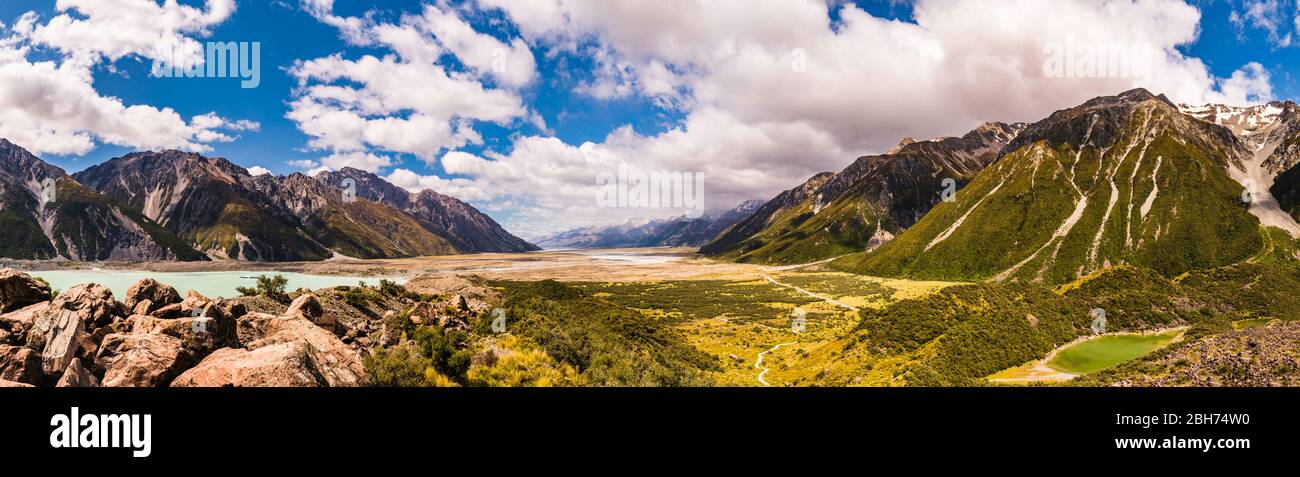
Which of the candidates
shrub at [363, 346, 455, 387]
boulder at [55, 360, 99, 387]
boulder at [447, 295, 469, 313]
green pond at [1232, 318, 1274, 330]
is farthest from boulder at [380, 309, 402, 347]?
green pond at [1232, 318, 1274, 330]

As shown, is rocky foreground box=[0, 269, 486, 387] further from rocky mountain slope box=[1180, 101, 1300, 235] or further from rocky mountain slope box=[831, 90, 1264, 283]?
rocky mountain slope box=[1180, 101, 1300, 235]

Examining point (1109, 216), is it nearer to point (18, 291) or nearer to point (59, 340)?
point (59, 340)

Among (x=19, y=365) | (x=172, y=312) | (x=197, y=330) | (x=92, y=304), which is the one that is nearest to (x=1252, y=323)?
(x=197, y=330)

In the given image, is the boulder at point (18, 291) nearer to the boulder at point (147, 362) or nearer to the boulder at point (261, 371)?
the boulder at point (147, 362)

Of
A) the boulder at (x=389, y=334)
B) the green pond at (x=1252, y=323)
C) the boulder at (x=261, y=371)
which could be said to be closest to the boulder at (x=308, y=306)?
the boulder at (x=389, y=334)

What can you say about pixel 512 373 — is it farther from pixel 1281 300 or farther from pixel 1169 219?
pixel 1169 219
